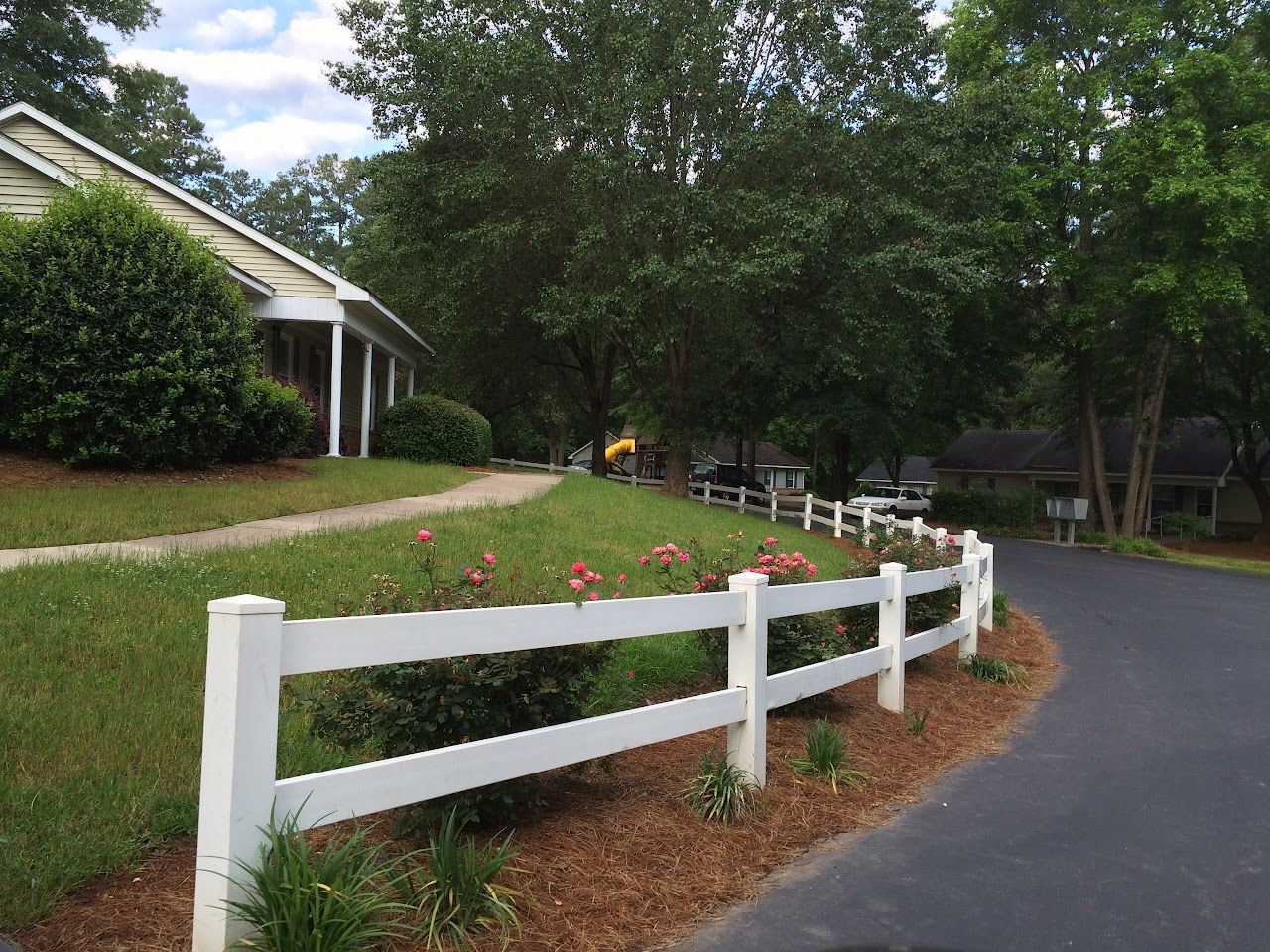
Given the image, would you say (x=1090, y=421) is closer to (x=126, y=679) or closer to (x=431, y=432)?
(x=431, y=432)

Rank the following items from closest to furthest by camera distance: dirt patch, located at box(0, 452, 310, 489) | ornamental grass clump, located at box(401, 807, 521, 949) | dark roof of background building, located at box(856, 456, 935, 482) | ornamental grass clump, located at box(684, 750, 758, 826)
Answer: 1. ornamental grass clump, located at box(401, 807, 521, 949)
2. ornamental grass clump, located at box(684, 750, 758, 826)
3. dirt patch, located at box(0, 452, 310, 489)
4. dark roof of background building, located at box(856, 456, 935, 482)

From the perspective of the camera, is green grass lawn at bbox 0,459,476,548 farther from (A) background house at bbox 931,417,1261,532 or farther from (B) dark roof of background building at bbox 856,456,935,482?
→ (B) dark roof of background building at bbox 856,456,935,482

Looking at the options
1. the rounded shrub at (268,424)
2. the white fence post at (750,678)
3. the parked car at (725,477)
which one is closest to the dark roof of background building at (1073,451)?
the parked car at (725,477)

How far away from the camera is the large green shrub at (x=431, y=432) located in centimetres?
2430

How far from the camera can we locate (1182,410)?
37.6 meters

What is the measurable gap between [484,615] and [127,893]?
4.89ft

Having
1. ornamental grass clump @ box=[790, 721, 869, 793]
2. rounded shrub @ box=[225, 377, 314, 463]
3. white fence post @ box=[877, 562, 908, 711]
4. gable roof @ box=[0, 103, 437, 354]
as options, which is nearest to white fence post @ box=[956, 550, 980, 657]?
white fence post @ box=[877, 562, 908, 711]

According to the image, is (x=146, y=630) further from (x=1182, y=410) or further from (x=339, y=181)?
(x=339, y=181)

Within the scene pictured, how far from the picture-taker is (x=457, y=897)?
10.8 feet

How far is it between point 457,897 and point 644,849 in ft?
3.62

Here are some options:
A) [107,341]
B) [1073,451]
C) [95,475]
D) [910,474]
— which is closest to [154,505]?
[95,475]

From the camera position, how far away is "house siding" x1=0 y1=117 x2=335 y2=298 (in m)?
18.8

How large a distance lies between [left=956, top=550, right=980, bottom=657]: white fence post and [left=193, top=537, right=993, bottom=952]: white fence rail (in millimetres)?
4322

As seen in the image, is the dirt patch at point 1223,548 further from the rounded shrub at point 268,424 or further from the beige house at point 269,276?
the rounded shrub at point 268,424
